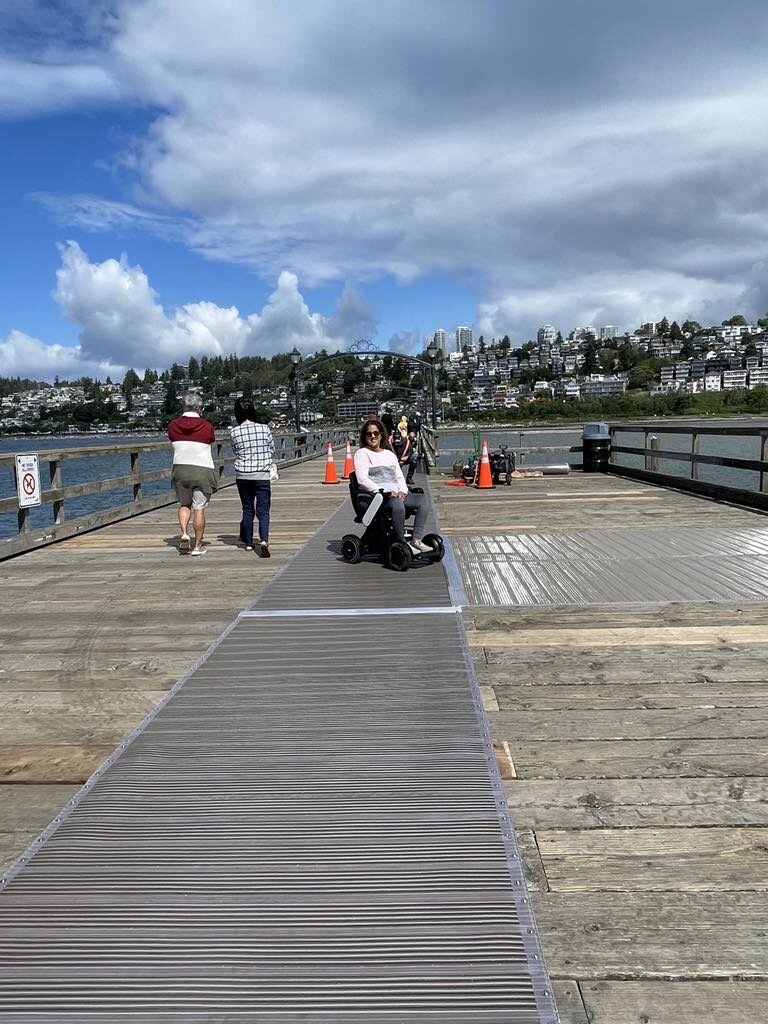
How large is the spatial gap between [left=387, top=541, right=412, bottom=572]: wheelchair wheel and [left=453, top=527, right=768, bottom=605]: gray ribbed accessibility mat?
0.50 meters

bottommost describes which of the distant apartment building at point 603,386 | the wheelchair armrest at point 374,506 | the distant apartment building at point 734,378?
the wheelchair armrest at point 374,506

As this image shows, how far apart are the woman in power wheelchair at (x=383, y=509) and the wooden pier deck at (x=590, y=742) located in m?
1.03

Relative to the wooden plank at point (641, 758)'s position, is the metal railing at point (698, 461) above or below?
above

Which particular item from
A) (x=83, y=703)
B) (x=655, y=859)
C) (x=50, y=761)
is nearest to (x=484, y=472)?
(x=83, y=703)

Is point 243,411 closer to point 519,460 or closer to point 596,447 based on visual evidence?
point 596,447

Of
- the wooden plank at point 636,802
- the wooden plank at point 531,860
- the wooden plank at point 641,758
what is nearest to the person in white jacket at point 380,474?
the wooden plank at point 641,758

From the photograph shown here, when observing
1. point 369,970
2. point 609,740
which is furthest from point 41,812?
point 609,740

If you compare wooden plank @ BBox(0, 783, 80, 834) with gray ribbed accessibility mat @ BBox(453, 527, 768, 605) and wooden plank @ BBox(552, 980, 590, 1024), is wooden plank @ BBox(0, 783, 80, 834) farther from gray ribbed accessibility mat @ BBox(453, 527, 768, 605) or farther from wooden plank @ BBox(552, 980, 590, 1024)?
gray ribbed accessibility mat @ BBox(453, 527, 768, 605)

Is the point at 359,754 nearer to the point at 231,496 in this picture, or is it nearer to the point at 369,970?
the point at 369,970

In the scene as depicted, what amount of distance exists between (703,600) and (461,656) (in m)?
2.12

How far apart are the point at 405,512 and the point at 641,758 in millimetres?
4422

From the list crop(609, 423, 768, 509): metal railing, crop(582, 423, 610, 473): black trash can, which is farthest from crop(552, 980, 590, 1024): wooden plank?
crop(582, 423, 610, 473): black trash can

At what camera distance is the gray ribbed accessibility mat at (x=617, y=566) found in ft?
19.4

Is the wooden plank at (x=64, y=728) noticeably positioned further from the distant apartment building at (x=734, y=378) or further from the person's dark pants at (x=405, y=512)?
the distant apartment building at (x=734, y=378)
